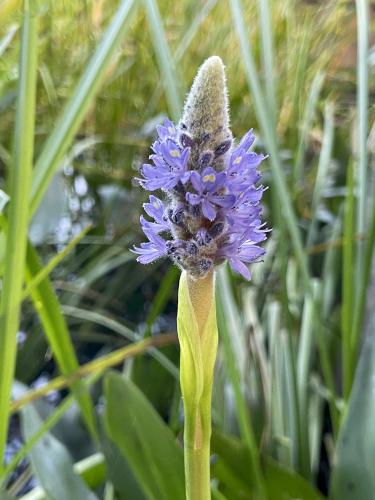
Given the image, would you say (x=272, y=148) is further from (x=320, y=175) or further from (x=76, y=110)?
(x=320, y=175)

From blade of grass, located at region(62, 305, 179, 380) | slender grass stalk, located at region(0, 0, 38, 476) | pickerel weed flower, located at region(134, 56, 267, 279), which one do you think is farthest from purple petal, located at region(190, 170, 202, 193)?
blade of grass, located at region(62, 305, 179, 380)

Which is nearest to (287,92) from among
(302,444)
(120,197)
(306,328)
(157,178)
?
(120,197)

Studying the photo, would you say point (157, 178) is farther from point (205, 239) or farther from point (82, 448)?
point (82, 448)

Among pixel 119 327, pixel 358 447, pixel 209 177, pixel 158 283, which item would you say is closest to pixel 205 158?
pixel 209 177

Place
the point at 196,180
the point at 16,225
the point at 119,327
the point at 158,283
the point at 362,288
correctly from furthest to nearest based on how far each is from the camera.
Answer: the point at 158,283 < the point at 119,327 < the point at 362,288 < the point at 16,225 < the point at 196,180

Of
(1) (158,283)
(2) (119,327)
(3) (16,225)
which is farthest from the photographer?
(1) (158,283)

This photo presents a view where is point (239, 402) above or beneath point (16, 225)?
beneath

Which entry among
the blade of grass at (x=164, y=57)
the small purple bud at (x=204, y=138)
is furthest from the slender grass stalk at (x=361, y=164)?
the small purple bud at (x=204, y=138)

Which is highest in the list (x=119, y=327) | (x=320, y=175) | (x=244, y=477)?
(x=320, y=175)

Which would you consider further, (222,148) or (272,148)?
(272,148)
